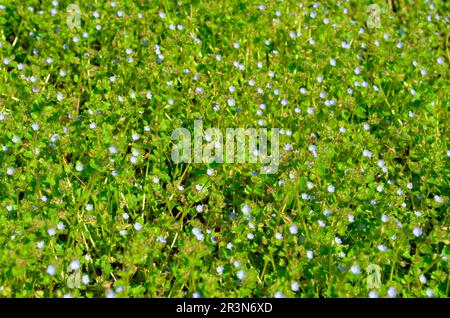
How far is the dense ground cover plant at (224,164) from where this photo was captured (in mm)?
3318

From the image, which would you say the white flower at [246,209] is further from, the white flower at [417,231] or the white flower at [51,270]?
the white flower at [51,270]

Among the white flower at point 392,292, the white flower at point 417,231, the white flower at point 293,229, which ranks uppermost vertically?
the white flower at point 293,229

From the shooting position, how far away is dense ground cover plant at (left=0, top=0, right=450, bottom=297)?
3.32 meters

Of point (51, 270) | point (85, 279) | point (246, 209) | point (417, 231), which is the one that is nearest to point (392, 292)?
point (417, 231)

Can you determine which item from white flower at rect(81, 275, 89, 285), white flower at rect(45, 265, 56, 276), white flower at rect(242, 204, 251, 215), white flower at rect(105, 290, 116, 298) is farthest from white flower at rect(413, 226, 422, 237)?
white flower at rect(45, 265, 56, 276)

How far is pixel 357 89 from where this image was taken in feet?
15.1

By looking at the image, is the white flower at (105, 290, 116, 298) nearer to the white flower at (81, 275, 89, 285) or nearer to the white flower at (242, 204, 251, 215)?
the white flower at (81, 275, 89, 285)

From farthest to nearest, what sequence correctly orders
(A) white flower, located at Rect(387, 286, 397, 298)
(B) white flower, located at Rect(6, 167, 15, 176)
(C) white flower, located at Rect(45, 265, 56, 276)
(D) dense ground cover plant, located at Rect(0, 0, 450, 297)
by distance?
(B) white flower, located at Rect(6, 167, 15, 176), (D) dense ground cover plant, located at Rect(0, 0, 450, 297), (A) white flower, located at Rect(387, 286, 397, 298), (C) white flower, located at Rect(45, 265, 56, 276)

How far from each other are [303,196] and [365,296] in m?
0.74

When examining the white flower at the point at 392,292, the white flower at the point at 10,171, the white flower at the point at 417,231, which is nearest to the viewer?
the white flower at the point at 392,292

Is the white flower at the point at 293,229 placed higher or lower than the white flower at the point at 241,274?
higher

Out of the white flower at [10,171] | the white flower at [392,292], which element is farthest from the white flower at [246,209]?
the white flower at [10,171]

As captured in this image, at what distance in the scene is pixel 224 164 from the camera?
3.88 metres

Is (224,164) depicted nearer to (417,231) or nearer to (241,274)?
(241,274)
